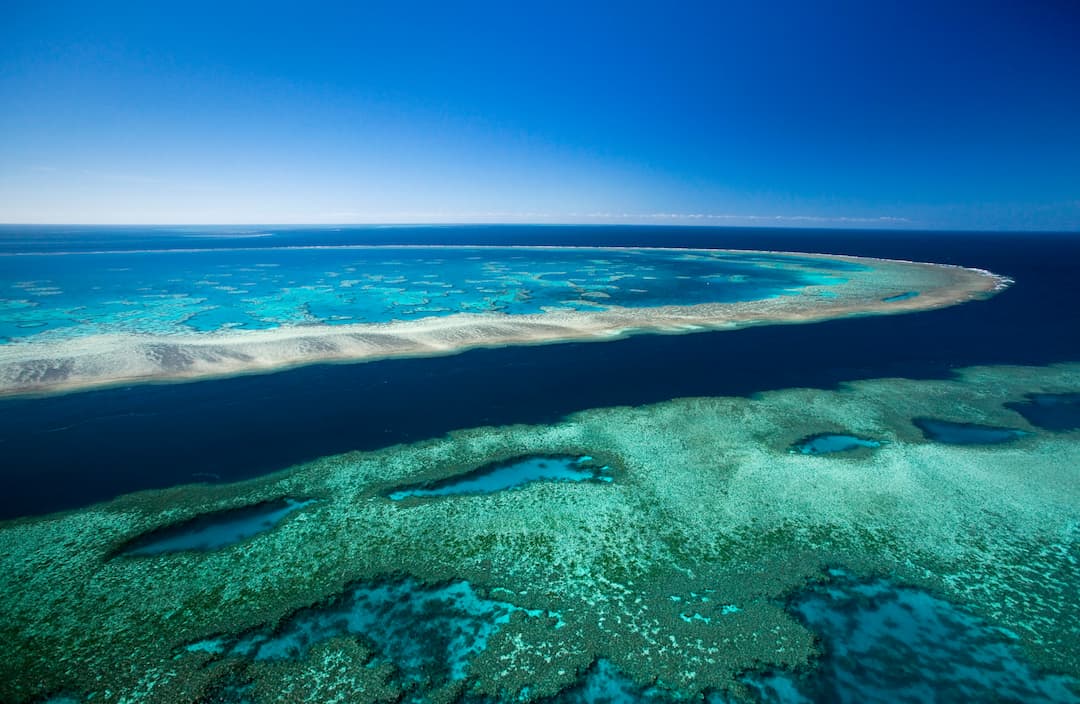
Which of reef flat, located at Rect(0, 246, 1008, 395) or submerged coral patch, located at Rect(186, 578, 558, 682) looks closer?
submerged coral patch, located at Rect(186, 578, 558, 682)

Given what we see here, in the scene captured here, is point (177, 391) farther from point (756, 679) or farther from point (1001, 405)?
point (1001, 405)

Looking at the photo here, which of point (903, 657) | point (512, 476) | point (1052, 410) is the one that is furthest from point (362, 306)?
point (1052, 410)

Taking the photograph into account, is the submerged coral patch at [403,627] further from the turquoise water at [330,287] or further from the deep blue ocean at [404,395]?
the turquoise water at [330,287]

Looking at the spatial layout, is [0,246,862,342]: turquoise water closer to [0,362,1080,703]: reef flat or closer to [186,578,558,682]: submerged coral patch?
[0,362,1080,703]: reef flat

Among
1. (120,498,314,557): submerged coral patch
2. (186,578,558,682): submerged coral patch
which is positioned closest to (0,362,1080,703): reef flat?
(186,578,558,682): submerged coral patch

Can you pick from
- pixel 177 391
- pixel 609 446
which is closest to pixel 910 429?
pixel 609 446

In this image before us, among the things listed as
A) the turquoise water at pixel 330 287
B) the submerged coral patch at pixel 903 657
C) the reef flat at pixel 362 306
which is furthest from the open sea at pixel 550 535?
the turquoise water at pixel 330 287
